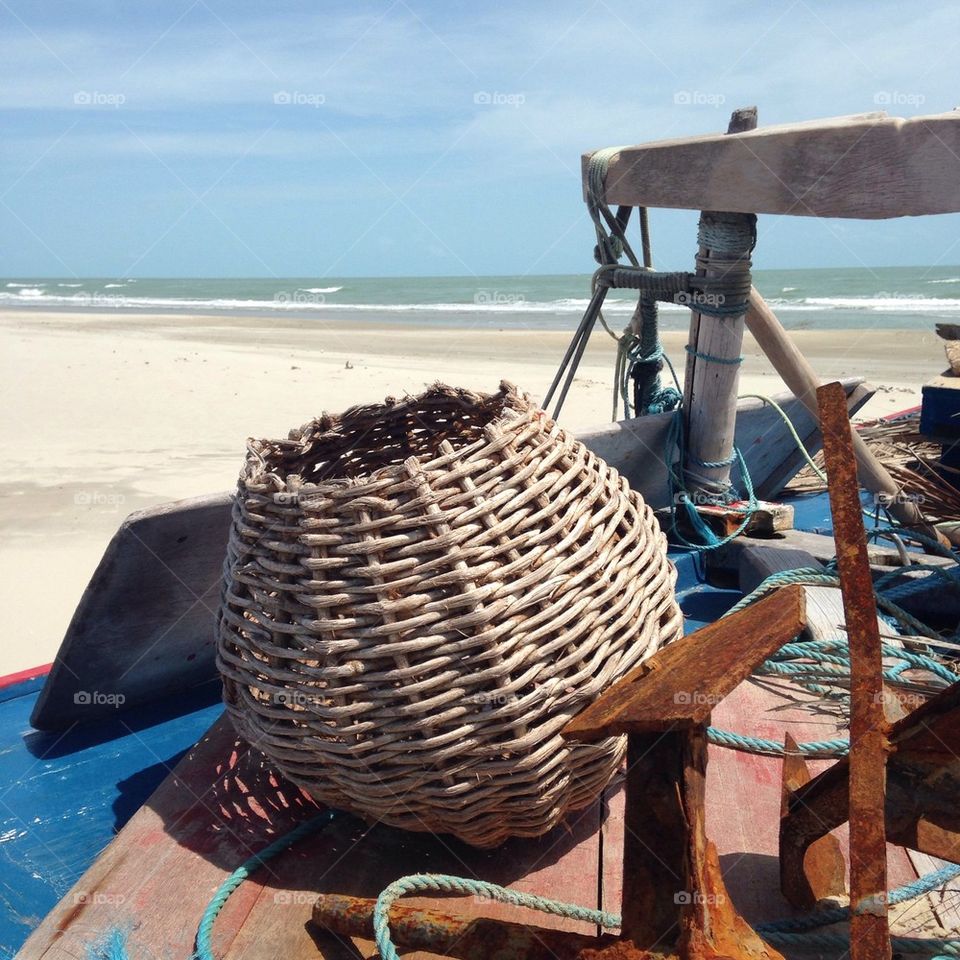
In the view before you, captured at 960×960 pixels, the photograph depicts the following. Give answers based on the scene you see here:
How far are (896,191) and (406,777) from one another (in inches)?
67.7

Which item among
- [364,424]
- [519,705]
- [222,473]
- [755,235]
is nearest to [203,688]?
[364,424]

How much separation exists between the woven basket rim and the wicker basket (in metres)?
0.02

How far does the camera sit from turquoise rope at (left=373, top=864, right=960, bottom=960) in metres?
1.33

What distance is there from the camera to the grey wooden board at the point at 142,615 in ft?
7.24

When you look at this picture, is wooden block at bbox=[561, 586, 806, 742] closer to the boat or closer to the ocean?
the boat

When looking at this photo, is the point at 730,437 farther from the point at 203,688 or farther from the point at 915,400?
the point at 915,400

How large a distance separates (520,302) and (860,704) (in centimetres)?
3345

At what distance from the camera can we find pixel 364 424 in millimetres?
2127

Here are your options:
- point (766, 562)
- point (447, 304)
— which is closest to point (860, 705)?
point (766, 562)

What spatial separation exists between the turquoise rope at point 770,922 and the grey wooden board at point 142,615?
3.75ft

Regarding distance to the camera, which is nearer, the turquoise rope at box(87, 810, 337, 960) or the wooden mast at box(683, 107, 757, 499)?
the turquoise rope at box(87, 810, 337, 960)

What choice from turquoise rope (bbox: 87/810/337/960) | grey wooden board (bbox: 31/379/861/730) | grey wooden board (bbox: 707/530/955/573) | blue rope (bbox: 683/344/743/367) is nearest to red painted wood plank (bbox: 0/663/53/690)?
grey wooden board (bbox: 31/379/861/730)

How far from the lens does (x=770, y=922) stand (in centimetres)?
140

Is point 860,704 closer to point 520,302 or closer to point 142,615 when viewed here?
point 142,615
